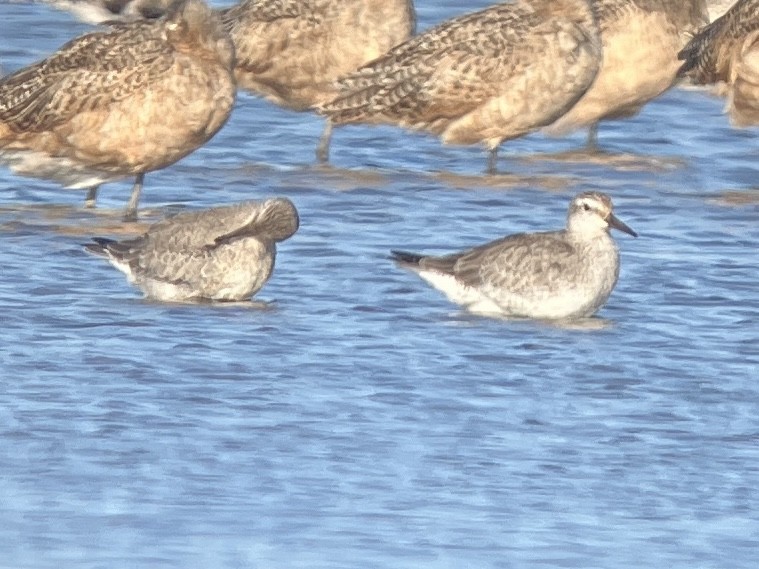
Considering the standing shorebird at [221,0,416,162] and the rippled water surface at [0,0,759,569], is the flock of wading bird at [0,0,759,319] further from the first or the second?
the rippled water surface at [0,0,759,569]

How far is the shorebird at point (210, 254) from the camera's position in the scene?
37.1 ft

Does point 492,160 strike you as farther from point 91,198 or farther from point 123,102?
point 123,102

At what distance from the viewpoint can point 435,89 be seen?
1512cm

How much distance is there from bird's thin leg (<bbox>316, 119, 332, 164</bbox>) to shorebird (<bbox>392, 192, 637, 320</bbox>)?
13.3 ft

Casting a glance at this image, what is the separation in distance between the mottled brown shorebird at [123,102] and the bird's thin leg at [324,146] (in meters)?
1.95

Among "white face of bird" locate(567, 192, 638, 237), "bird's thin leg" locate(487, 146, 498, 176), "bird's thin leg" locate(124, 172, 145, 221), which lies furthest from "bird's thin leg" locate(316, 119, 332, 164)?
"white face of bird" locate(567, 192, 638, 237)

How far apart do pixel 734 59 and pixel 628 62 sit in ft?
2.80

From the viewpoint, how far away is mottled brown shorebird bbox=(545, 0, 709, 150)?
16.0 metres

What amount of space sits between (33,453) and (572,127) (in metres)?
8.11

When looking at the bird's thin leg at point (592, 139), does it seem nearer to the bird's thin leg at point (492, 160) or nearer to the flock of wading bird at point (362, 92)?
the flock of wading bird at point (362, 92)

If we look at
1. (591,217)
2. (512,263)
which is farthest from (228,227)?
(591,217)

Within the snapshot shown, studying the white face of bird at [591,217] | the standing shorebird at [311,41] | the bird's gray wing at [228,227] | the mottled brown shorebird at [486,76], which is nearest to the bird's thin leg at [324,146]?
the mottled brown shorebird at [486,76]

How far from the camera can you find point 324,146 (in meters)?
15.5

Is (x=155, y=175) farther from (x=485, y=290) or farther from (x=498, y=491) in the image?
(x=498, y=491)
